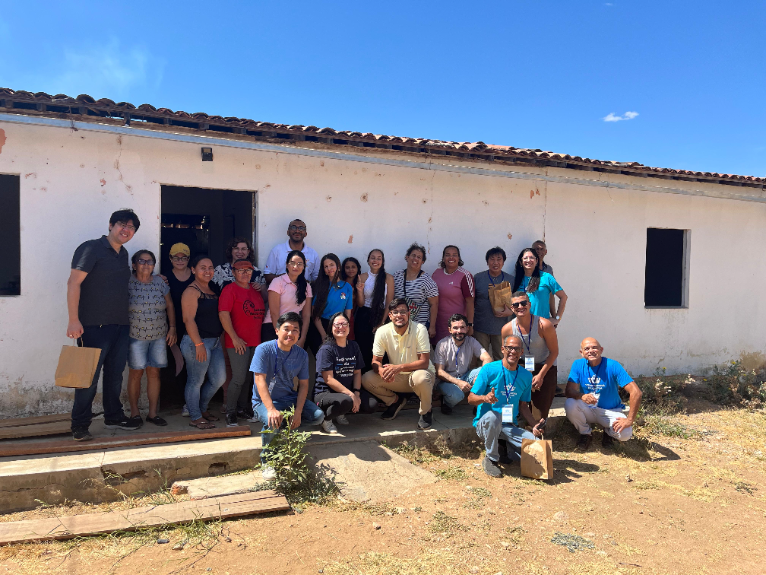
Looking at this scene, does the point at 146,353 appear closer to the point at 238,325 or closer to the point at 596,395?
the point at 238,325

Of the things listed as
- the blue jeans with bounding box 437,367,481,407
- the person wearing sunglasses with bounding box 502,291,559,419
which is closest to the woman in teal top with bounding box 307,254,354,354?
the blue jeans with bounding box 437,367,481,407

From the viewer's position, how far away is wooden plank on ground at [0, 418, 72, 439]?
13.7 ft

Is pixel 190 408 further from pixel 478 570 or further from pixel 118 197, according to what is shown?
pixel 478 570

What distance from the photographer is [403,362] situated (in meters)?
4.92

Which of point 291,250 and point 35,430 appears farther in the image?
point 291,250

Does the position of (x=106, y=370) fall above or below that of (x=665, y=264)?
below

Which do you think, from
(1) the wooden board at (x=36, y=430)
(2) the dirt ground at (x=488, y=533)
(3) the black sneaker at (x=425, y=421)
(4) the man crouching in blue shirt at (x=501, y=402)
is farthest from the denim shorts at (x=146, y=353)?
(4) the man crouching in blue shirt at (x=501, y=402)

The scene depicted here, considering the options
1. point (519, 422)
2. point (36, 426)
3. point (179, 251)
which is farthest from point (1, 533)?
point (519, 422)

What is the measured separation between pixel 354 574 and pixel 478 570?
728mm

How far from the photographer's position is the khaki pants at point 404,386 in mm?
4824

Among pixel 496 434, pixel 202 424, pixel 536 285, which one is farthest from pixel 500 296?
pixel 202 424

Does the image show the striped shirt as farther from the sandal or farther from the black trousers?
the sandal

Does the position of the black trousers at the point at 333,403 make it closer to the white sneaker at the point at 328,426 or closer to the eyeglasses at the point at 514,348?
the white sneaker at the point at 328,426

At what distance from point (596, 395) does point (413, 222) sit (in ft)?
9.53
